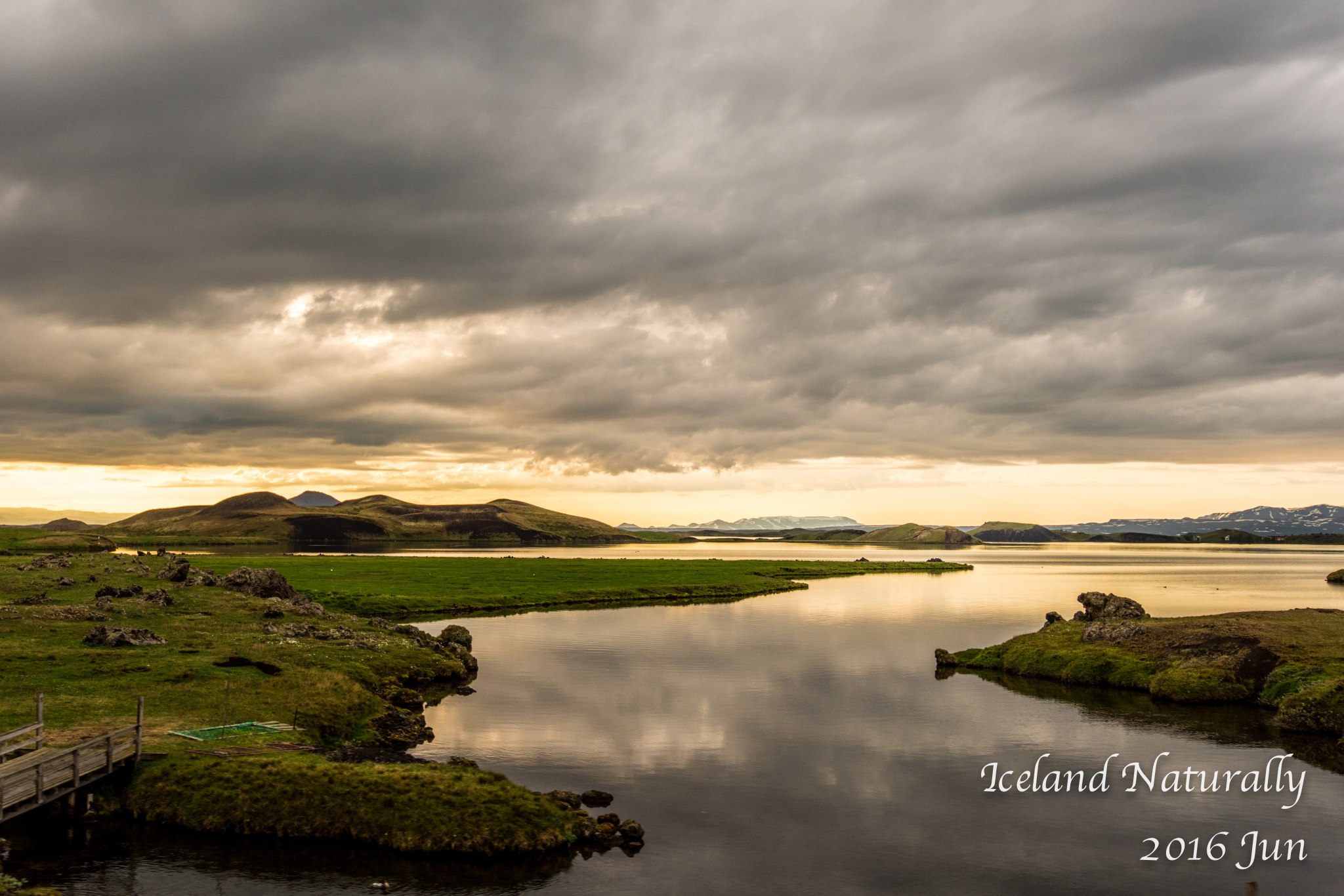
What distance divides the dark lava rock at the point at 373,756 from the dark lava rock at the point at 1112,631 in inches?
2870

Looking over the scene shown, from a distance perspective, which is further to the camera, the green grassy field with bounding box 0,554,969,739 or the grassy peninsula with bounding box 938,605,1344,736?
the grassy peninsula with bounding box 938,605,1344,736

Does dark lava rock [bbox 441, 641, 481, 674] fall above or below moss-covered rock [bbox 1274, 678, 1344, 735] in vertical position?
below

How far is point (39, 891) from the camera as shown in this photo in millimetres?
27750

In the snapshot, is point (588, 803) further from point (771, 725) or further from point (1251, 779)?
point (1251, 779)

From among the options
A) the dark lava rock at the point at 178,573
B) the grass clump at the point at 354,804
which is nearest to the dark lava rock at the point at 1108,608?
the grass clump at the point at 354,804

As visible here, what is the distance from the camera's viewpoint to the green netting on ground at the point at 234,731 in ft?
146

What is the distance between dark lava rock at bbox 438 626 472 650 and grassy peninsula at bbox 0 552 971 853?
0.84ft

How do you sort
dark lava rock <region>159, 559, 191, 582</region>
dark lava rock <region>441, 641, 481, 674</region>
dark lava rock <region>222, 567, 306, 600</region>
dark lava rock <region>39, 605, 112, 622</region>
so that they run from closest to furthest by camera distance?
dark lava rock <region>441, 641, 481, 674</region> → dark lava rock <region>39, 605, 112, 622</region> → dark lava rock <region>222, 567, 306, 600</region> → dark lava rock <region>159, 559, 191, 582</region>

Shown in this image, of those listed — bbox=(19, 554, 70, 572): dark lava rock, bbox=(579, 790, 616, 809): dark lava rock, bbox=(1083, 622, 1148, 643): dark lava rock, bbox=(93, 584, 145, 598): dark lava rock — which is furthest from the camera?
bbox=(19, 554, 70, 572): dark lava rock

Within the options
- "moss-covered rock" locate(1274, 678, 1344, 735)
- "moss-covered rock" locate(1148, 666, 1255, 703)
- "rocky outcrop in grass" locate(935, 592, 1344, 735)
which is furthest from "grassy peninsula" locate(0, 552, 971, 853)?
"moss-covered rock" locate(1148, 666, 1255, 703)

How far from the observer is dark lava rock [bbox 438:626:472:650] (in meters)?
86.9

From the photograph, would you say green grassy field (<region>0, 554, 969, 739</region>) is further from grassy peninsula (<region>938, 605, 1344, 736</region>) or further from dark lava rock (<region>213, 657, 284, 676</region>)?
grassy peninsula (<region>938, 605, 1344, 736</region>)

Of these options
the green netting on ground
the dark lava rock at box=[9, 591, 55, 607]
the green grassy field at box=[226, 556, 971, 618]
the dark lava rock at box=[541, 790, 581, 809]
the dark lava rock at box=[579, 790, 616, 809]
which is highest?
the dark lava rock at box=[9, 591, 55, 607]

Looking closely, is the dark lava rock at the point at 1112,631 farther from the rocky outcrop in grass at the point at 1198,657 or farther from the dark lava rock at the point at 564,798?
the dark lava rock at the point at 564,798
